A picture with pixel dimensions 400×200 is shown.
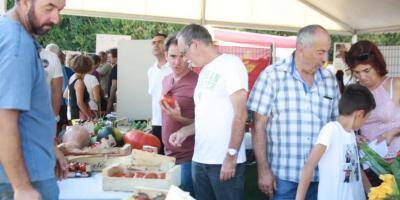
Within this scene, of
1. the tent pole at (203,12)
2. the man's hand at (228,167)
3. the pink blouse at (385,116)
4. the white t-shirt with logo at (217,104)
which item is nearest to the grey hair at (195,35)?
the white t-shirt with logo at (217,104)

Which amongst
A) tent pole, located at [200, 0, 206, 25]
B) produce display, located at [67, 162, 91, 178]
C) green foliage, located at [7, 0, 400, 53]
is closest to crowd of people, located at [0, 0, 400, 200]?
produce display, located at [67, 162, 91, 178]

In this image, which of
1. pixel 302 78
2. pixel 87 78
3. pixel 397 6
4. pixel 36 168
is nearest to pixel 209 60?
pixel 302 78

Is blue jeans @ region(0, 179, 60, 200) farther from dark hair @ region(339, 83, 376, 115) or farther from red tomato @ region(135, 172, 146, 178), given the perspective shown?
dark hair @ region(339, 83, 376, 115)

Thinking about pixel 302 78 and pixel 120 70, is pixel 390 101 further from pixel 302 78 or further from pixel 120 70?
pixel 120 70

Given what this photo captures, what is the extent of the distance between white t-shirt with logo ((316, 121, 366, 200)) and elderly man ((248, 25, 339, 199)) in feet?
0.48

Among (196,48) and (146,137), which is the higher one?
(196,48)

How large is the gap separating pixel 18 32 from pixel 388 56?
5.72 metres

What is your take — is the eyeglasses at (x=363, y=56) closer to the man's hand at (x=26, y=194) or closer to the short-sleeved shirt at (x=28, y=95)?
the short-sleeved shirt at (x=28, y=95)

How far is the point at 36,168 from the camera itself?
5.30 ft

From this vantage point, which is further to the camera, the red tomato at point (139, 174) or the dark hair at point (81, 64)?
the dark hair at point (81, 64)

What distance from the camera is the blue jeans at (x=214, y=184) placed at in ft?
8.29

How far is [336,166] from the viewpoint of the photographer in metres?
2.27

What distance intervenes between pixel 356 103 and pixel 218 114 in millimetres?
676

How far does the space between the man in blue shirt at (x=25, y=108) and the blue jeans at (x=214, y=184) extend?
985 millimetres
